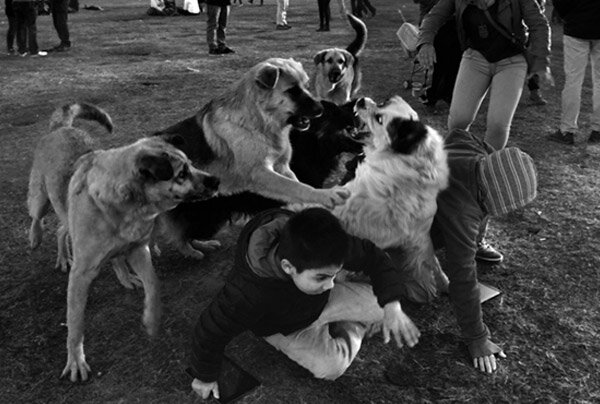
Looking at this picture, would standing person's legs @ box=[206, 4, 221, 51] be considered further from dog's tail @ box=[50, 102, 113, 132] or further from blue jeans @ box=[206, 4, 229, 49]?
dog's tail @ box=[50, 102, 113, 132]

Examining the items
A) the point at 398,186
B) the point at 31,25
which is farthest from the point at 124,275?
the point at 31,25

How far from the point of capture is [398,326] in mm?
2631

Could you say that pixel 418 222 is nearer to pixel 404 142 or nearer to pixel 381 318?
pixel 404 142

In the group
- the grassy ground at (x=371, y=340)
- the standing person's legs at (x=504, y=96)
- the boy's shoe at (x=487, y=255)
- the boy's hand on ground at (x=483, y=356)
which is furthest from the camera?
the standing person's legs at (x=504, y=96)

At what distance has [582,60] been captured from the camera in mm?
6129

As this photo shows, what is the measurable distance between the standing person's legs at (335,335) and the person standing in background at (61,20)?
10.7 metres

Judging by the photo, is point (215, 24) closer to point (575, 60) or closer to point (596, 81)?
point (575, 60)

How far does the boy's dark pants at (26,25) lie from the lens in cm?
1075

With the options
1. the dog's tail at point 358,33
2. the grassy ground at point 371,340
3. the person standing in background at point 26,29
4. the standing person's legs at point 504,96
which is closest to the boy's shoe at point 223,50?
the person standing in background at point 26,29

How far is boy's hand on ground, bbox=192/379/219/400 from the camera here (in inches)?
106

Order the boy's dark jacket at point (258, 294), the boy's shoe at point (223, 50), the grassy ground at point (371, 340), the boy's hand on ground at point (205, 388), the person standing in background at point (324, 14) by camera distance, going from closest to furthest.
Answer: the boy's dark jacket at point (258, 294) < the boy's hand on ground at point (205, 388) < the grassy ground at point (371, 340) < the boy's shoe at point (223, 50) < the person standing in background at point (324, 14)

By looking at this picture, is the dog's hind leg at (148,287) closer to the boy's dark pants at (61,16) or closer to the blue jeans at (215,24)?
the blue jeans at (215,24)

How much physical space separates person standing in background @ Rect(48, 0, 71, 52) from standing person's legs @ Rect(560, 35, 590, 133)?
989 centimetres

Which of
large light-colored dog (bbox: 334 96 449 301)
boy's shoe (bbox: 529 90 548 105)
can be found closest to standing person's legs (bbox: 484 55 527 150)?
large light-colored dog (bbox: 334 96 449 301)
